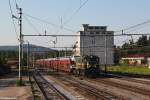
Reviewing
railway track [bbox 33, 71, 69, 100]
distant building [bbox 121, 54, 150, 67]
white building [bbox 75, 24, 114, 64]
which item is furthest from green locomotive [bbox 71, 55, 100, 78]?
distant building [bbox 121, 54, 150, 67]

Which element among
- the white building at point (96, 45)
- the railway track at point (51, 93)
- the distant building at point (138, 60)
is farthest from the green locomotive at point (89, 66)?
the distant building at point (138, 60)

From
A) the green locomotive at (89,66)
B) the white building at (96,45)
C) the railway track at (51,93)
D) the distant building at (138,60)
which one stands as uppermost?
the white building at (96,45)

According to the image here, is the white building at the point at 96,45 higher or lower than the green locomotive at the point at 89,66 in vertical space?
higher

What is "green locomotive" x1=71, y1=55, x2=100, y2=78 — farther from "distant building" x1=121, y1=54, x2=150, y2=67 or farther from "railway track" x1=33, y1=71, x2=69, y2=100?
"distant building" x1=121, y1=54, x2=150, y2=67

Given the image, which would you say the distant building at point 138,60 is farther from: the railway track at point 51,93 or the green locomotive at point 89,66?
the railway track at point 51,93

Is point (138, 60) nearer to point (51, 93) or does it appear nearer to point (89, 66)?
point (89, 66)

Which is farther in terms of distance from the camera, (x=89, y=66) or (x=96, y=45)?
(x=96, y=45)

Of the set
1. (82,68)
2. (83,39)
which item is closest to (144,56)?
(83,39)

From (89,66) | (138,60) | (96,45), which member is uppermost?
(96,45)

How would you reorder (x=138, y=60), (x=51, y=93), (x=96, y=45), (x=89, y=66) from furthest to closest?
(x=138, y=60)
(x=96, y=45)
(x=89, y=66)
(x=51, y=93)

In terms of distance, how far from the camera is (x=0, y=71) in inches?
2594

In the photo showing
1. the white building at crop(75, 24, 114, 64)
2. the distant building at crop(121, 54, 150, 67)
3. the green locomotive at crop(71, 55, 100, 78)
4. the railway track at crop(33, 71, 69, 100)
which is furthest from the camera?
the white building at crop(75, 24, 114, 64)

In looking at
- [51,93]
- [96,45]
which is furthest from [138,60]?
[51,93]

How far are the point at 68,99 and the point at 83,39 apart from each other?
12242cm
